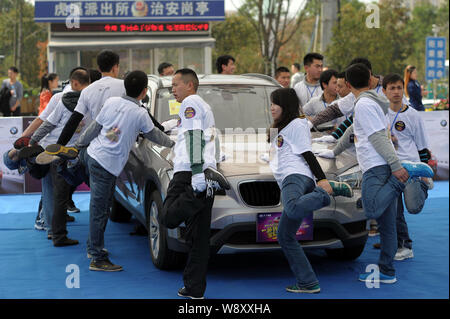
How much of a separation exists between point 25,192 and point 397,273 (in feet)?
23.7

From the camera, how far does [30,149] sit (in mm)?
7281

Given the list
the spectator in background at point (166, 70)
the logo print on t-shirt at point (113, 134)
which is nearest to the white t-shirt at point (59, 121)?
the logo print on t-shirt at point (113, 134)

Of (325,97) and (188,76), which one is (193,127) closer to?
(188,76)

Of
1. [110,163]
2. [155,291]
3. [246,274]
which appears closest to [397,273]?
[246,274]

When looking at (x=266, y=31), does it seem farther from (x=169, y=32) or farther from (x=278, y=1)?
(x=169, y=32)

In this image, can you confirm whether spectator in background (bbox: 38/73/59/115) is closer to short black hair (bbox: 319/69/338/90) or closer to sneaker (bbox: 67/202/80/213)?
sneaker (bbox: 67/202/80/213)

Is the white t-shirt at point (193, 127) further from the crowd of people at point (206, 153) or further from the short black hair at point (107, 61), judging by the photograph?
the short black hair at point (107, 61)

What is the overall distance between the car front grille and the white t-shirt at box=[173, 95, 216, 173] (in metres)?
0.51

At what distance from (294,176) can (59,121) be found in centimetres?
313

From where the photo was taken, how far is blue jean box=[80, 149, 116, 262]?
21.0 feet

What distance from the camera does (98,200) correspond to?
21.1 feet

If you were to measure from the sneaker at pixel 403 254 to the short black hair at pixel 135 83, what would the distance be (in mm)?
3037

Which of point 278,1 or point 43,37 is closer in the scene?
point 278,1

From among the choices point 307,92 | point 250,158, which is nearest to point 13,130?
point 307,92
